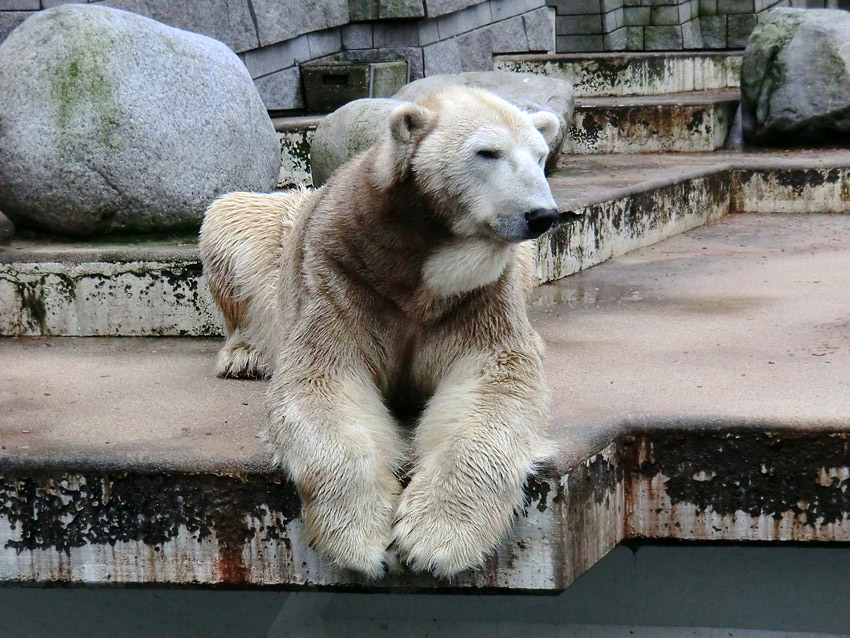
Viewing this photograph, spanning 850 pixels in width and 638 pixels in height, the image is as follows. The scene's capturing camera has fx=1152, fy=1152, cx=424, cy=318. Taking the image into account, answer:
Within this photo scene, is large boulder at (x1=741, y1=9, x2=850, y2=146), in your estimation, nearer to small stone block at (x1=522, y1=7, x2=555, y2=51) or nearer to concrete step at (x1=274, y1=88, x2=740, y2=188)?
concrete step at (x1=274, y1=88, x2=740, y2=188)

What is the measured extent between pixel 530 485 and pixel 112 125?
8.49ft

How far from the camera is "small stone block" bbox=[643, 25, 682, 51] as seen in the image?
563 inches

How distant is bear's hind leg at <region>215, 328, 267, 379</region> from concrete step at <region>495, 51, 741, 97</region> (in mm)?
6842

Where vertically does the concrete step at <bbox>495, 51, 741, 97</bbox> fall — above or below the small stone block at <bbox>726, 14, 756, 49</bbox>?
below

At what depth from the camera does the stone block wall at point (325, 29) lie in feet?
25.2

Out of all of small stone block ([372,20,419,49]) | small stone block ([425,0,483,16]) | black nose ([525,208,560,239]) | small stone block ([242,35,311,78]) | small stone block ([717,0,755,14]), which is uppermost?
small stone block ([425,0,483,16])

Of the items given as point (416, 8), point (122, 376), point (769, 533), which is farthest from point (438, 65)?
point (769, 533)

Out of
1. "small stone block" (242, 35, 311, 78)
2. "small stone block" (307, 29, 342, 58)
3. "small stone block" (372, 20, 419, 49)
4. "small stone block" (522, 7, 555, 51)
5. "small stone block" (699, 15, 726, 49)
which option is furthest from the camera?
"small stone block" (699, 15, 726, 49)

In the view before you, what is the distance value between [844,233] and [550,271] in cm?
202

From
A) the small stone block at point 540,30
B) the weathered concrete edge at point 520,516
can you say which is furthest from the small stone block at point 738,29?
the weathered concrete edge at point 520,516

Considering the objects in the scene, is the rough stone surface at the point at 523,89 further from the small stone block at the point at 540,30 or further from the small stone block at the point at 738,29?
the small stone block at the point at 738,29

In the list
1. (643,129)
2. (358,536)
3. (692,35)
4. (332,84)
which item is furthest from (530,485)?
(692,35)

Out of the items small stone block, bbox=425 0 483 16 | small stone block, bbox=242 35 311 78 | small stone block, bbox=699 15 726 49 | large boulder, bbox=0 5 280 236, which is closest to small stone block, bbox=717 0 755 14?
small stone block, bbox=699 15 726 49

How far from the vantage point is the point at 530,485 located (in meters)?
2.66
